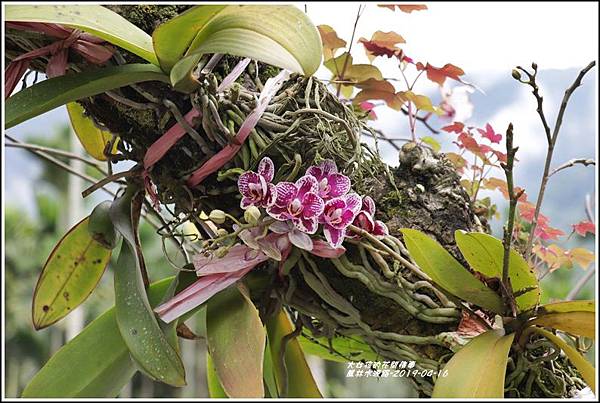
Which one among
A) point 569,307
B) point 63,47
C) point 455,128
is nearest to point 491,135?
point 455,128

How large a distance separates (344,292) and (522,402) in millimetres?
187

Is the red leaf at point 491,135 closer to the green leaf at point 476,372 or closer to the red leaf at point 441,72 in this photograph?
the red leaf at point 441,72

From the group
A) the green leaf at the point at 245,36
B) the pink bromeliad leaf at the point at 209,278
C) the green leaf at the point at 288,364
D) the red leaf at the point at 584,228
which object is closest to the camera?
the green leaf at the point at 245,36

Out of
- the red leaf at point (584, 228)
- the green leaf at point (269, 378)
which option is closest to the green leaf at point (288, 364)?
the green leaf at point (269, 378)

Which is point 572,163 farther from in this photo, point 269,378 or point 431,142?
point 269,378

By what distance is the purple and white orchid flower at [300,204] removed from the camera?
0.51m

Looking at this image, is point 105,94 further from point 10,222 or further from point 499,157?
point 10,222

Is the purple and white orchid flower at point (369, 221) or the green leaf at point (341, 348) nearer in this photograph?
the purple and white orchid flower at point (369, 221)

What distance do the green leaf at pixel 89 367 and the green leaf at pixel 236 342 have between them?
0.32ft

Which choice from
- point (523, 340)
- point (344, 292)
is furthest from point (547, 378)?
point (344, 292)

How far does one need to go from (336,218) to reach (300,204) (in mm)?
34

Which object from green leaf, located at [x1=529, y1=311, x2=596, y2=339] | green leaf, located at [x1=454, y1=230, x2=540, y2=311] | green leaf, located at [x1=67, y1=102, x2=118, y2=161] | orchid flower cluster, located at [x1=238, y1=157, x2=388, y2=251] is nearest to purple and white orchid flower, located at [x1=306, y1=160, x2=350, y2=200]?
orchid flower cluster, located at [x1=238, y1=157, x2=388, y2=251]

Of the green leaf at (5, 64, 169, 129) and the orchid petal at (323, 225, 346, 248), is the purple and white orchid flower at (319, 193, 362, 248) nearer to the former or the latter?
the orchid petal at (323, 225, 346, 248)

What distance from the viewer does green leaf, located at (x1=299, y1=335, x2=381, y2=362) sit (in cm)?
66
